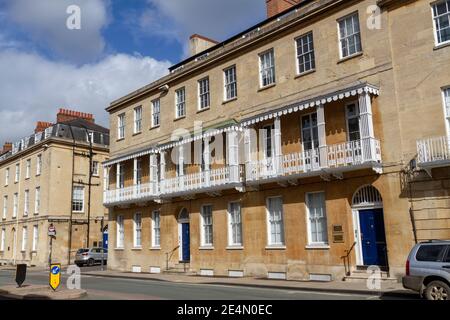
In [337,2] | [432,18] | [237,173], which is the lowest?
[237,173]

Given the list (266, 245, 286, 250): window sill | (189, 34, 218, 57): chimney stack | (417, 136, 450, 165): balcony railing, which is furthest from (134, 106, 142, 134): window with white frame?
(417, 136, 450, 165): balcony railing

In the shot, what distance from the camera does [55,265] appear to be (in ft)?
51.8

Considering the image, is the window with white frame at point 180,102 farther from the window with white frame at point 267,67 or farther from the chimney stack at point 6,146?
the chimney stack at point 6,146

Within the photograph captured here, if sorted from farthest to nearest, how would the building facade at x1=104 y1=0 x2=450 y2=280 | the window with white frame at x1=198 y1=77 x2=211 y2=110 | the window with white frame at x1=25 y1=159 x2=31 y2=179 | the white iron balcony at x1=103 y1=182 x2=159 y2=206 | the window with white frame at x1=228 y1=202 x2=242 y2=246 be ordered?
the window with white frame at x1=25 y1=159 x2=31 y2=179, the white iron balcony at x1=103 y1=182 x2=159 y2=206, the window with white frame at x1=198 y1=77 x2=211 y2=110, the window with white frame at x1=228 y1=202 x2=242 y2=246, the building facade at x1=104 y1=0 x2=450 y2=280

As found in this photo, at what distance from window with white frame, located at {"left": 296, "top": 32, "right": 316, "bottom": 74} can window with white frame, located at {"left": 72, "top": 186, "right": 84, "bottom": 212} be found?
2817 centimetres

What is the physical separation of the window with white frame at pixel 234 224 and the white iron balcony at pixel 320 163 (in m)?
2.07

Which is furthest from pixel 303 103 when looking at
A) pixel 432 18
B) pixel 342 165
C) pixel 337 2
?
pixel 432 18

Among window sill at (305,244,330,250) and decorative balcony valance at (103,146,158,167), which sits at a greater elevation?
decorative balcony valance at (103,146,158,167)

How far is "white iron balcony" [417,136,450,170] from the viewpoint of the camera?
15.5 m

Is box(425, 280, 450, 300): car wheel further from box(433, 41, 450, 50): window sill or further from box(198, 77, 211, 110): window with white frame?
box(198, 77, 211, 110): window with white frame

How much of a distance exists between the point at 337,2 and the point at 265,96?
5.17 meters

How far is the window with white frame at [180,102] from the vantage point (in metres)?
27.1

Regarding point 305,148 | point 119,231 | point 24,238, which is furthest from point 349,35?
point 24,238
